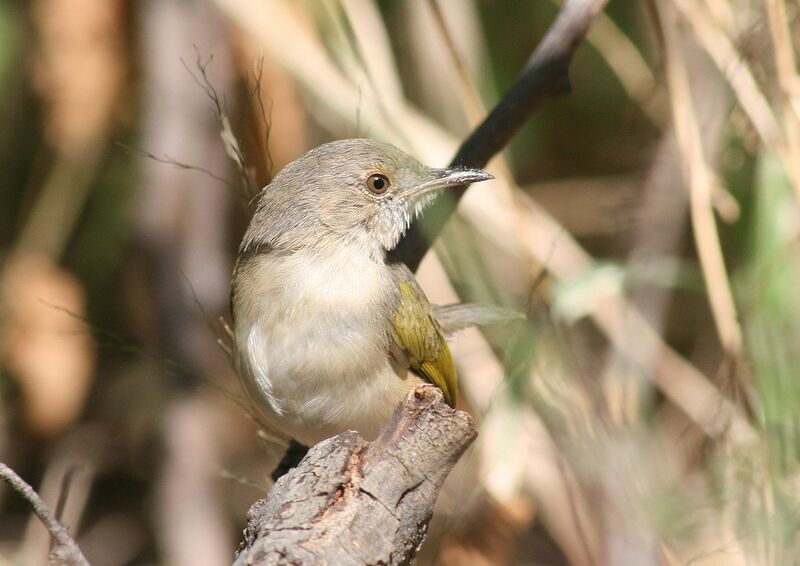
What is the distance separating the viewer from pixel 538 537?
4988 millimetres

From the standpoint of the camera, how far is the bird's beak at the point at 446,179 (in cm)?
358

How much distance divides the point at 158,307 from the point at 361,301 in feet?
7.06

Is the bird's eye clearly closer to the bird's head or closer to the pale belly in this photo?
the bird's head

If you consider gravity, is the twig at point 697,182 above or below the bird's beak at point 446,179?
above

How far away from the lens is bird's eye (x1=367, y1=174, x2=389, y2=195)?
3.81m

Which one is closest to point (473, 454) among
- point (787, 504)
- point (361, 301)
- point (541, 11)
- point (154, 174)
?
point (361, 301)

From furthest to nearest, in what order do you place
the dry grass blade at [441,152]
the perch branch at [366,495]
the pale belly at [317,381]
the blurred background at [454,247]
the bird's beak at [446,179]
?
the dry grass blade at [441,152], the blurred background at [454,247], the bird's beak at [446,179], the pale belly at [317,381], the perch branch at [366,495]

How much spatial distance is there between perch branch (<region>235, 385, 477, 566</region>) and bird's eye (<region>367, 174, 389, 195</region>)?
139cm

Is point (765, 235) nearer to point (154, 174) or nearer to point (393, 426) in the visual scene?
point (393, 426)

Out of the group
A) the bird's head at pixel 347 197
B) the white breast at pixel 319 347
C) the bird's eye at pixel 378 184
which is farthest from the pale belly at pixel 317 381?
the bird's eye at pixel 378 184

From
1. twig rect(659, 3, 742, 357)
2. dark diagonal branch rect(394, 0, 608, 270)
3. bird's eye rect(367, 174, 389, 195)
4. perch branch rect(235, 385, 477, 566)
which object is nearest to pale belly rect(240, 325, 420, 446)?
bird's eye rect(367, 174, 389, 195)

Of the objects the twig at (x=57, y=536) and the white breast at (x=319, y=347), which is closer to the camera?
the twig at (x=57, y=536)

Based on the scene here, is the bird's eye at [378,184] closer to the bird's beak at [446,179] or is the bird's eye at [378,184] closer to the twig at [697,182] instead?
the bird's beak at [446,179]

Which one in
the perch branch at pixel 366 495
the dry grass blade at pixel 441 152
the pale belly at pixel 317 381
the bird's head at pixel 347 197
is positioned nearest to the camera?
the perch branch at pixel 366 495
